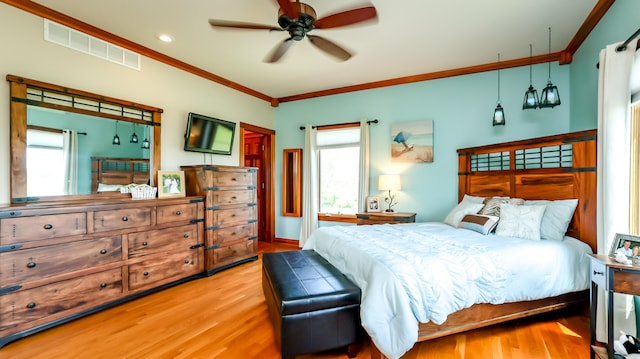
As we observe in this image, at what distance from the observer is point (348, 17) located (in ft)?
7.28

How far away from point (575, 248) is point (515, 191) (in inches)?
41.8

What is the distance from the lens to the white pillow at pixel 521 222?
2666mm

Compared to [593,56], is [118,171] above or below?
below

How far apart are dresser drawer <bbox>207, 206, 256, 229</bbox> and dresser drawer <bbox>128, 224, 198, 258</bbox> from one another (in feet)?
0.97

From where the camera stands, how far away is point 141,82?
3.40m

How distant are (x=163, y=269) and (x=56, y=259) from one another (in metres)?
0.98

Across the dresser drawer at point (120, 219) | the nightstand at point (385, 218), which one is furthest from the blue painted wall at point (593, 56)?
the dresser drawer at point (120, 219)

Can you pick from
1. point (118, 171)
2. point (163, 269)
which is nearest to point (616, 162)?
point (163, 269)

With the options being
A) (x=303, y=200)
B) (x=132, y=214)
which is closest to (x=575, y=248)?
(x=303, y=200)

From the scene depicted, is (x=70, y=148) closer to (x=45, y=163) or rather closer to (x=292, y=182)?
(x=45, y=163)

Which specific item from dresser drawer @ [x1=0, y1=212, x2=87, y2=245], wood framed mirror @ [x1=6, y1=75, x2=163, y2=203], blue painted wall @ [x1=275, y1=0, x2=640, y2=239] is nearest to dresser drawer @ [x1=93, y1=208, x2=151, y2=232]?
dresser drawer @ [x1=0, y1=212, x2=87, y2=245]

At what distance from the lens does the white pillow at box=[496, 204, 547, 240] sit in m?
2.67

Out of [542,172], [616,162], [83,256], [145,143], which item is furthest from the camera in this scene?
[145,143]

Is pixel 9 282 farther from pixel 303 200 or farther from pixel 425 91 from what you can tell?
pixel 425 91
